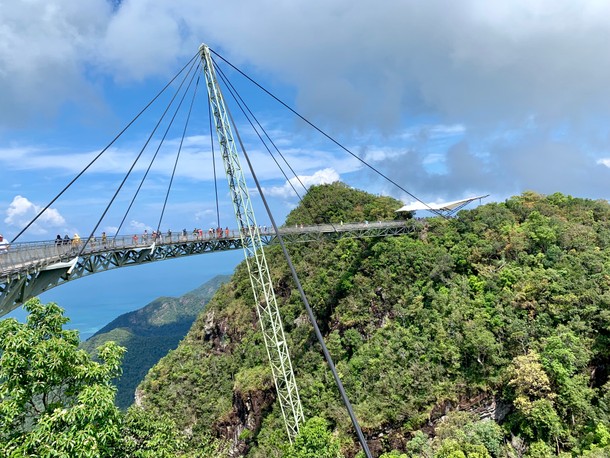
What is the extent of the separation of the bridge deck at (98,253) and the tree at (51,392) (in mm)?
6182

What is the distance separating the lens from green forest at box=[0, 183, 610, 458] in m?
19.1

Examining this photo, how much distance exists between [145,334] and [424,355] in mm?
134475

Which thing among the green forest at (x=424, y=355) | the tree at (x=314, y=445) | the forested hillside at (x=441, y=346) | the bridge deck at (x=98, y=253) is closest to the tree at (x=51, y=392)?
the green forest at (x=424, y=355)

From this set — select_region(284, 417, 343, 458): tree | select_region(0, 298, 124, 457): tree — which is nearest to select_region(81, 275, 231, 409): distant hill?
select_region(284, 417, 343, 458): tree

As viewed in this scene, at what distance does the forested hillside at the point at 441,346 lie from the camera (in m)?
20.3

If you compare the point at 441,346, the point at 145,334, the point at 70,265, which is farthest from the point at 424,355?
the point at 145,334

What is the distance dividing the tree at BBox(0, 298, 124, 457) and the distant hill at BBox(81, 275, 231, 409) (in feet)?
254

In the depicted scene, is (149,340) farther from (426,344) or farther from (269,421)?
(426,344)

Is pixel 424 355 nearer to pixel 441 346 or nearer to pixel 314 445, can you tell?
pixel 441 346

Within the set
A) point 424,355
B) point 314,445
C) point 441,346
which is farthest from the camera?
point 424,355

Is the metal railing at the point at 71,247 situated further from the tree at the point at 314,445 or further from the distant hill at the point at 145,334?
the distant hill at the point at 145,334

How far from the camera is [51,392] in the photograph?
880 cm

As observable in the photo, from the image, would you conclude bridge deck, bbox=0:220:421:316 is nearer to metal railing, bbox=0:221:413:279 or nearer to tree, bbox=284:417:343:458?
metal railing, bbox=0:221:413:279

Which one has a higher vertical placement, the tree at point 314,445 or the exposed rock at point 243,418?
the tree at point 314,445
